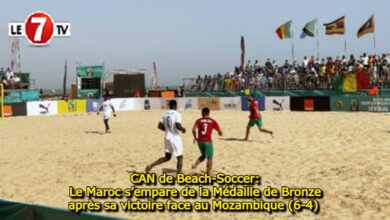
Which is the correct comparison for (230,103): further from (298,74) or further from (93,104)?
(93,104)

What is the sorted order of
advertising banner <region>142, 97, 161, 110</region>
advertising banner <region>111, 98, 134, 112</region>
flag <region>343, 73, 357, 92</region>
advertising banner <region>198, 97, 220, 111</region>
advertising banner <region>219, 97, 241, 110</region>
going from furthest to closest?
advertising banner <region>142, 97, 161, 110</region> < advertising banner <region>111, 98, 134, 112</region> < advertising banner <region>198, 97, 220, 111</region> < advertising banner <region>219, 97, 241, 110</region> < flag <region>343, 73, 357, 92</region>

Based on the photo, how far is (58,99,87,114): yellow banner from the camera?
122 feet

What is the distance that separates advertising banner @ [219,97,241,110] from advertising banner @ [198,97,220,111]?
0.42 m

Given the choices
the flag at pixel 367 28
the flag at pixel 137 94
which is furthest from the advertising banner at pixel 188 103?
the flag at pixel 367 28

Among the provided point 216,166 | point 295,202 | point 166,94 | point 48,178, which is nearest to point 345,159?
point 216,166

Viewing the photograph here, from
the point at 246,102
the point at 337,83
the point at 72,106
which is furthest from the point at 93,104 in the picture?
the point at 337,83

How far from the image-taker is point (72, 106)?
1492 inches

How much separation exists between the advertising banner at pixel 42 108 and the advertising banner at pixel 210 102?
11422mm

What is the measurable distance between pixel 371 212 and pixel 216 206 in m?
2.57

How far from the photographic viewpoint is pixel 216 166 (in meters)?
11.9

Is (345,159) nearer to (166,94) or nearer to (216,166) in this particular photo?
(216,166)

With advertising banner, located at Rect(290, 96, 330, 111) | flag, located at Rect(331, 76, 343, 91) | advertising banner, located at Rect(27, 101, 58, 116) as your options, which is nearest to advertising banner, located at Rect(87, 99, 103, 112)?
advertising banner, located at Rect(27, 101, 58, 116)

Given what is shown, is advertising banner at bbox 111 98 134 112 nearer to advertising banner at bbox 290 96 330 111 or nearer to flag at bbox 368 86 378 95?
advertising banner at bbox 290 96 330 111

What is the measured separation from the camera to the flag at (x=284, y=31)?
1347 inches
